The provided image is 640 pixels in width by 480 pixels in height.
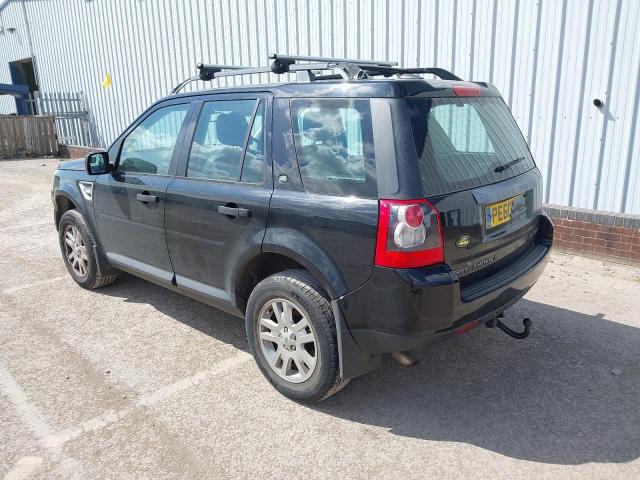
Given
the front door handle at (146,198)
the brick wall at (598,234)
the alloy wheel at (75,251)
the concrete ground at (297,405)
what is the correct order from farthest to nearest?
the brick wall at (598,234)
the alloy wheel at (75,251)
the front door handle at (146,198)
the concrete ground at (297,405)

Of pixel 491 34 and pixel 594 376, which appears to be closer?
pixel 594 376

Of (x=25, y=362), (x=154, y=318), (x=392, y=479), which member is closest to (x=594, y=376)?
(x=392, y=479)

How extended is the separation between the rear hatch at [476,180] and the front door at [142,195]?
191cm

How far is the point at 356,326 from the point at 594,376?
69.9 inches

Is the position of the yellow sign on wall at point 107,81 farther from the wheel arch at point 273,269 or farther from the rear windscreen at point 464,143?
the rear windscreen at point 464,143

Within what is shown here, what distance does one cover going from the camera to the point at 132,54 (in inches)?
477

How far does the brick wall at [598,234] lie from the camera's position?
520cm

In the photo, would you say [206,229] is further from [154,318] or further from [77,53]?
[77,53]

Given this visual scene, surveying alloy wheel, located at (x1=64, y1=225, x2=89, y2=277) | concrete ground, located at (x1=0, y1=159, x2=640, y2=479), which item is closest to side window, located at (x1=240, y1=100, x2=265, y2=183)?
concrete ground, located at (x1=0, y1=159, x2=640, y2=479)

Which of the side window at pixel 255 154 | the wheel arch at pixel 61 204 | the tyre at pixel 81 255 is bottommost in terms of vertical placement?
the tyre at pixel 81 255

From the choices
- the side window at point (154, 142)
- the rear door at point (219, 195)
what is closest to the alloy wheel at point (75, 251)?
the side window at point (154, 142)

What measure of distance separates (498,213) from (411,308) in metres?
0.84

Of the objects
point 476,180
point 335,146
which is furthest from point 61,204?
point 476,180

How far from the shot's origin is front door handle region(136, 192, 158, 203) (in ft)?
12.3
